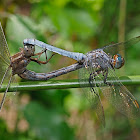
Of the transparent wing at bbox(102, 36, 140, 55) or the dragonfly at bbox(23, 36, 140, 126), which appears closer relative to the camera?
the dragonfly at bbox(23, 36, 140, 126)

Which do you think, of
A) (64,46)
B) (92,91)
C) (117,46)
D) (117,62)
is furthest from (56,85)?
(64,46)

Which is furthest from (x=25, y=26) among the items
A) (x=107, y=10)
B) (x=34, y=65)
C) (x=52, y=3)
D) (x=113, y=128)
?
(x=113, y=128)

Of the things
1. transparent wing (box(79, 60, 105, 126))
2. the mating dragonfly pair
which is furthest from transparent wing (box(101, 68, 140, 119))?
transparent wing (box(79, 60, 105, 126))

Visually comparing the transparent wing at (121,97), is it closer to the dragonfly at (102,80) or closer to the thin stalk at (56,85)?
the dragonfly at (102,80)

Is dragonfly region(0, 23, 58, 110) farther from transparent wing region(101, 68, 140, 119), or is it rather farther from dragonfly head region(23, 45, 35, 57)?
transparent wing region(101, 68, 140, 119)

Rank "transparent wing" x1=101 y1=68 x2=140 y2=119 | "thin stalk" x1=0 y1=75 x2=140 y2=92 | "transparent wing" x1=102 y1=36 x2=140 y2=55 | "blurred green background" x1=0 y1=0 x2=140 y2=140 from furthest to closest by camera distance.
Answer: "blurred green background" x1=0 y1=0 x2=140 y2=140 → "transparent wing" x1=102 y1=36 x2=140 y2=55 → "transparent wing" x1=101 y1=68 x2=140 y2=119 → "thin stalk" x1=0 y1=75 x2=140 y2=92

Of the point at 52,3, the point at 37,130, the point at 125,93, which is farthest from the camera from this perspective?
the point at 52,3

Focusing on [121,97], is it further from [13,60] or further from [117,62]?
[13,60]

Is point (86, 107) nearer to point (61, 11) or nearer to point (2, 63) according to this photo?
point (61, 11)
